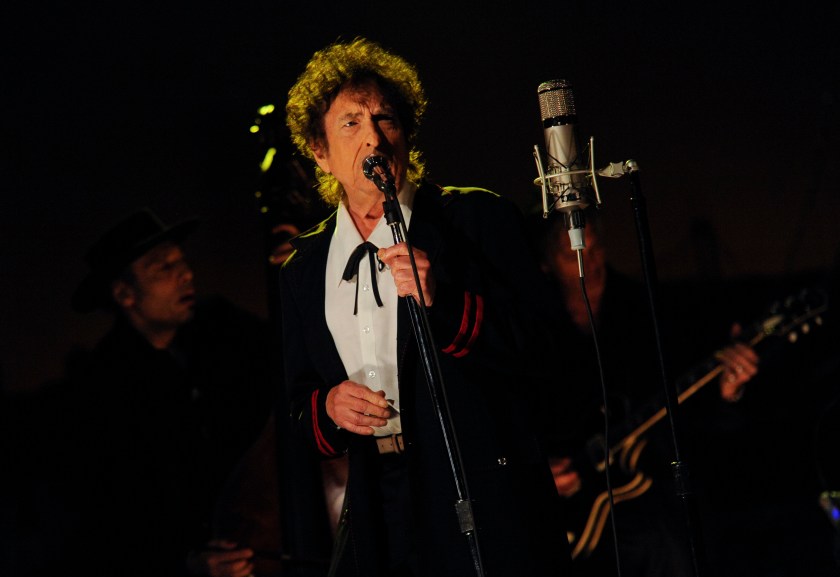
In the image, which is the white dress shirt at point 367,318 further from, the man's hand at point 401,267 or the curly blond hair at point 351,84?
the man's hand at point 401,267

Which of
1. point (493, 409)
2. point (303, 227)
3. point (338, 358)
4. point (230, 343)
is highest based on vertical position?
point (303, 227)

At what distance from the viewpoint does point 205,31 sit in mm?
4418

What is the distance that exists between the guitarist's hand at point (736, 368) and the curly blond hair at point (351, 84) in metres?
1.98

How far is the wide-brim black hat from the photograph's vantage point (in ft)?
13.7

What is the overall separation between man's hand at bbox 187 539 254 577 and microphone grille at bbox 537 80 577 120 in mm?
2381

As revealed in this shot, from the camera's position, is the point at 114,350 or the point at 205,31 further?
the point at 205,31

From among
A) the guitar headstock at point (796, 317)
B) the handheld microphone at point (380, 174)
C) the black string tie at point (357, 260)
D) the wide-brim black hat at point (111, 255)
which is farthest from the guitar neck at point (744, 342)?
the handheld microphone at point (380, 174)

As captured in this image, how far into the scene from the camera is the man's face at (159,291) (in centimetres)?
417

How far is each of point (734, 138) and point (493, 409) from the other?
10.2ft

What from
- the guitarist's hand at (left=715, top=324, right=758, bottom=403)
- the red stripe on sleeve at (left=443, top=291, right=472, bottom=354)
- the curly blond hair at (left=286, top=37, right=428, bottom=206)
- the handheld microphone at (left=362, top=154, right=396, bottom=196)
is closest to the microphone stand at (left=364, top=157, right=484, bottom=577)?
the handheld microphone at (left=362, top=154, right=396, bottom=196)

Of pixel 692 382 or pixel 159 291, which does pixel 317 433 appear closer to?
pixel 159 291

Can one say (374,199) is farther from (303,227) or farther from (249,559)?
(249,559)

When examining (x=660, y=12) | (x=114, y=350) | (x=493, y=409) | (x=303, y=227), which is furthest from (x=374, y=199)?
(x=660, y=12)

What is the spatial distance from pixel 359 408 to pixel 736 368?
2399 millimetres
